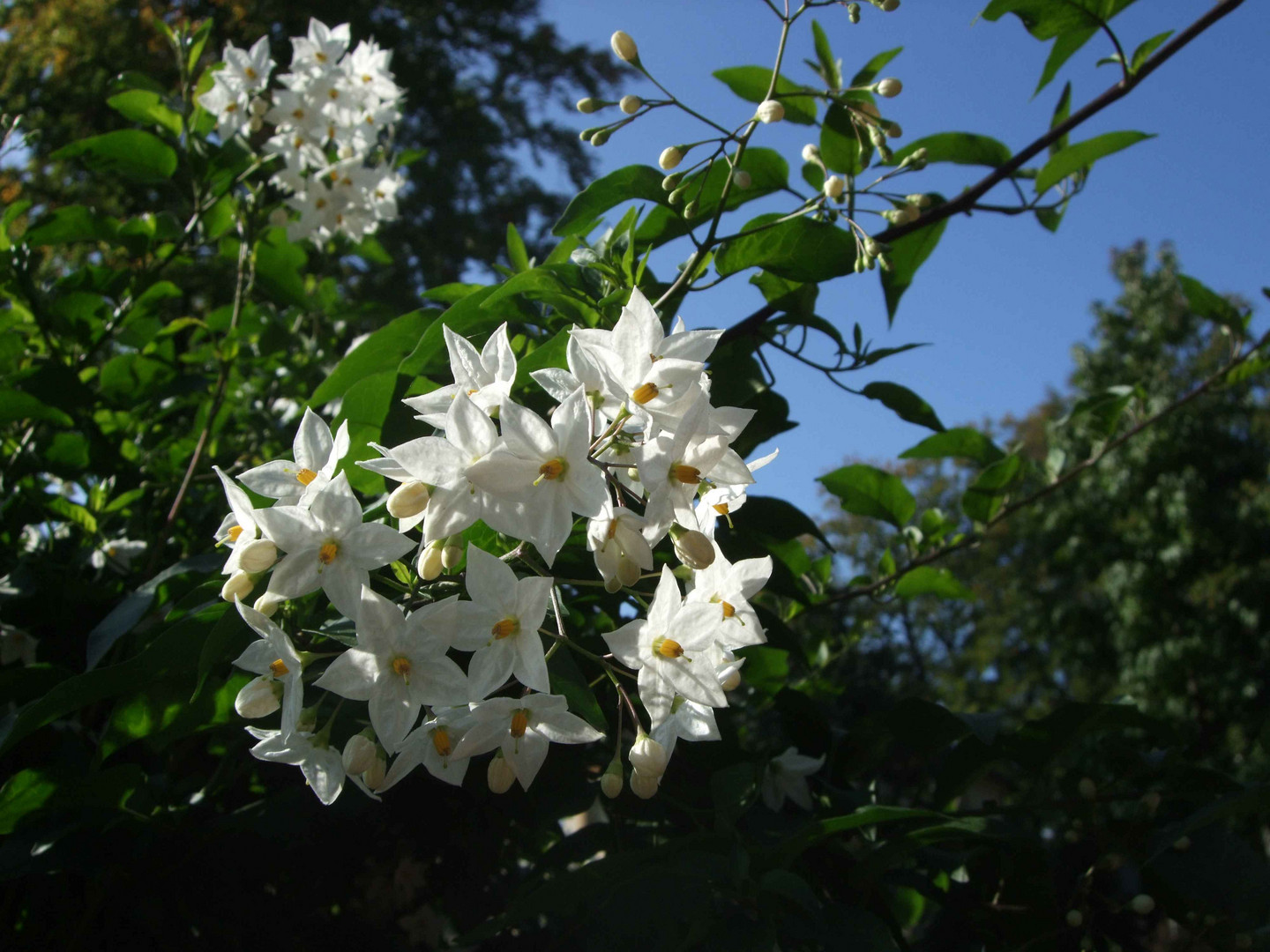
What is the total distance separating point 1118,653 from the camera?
11.1 m

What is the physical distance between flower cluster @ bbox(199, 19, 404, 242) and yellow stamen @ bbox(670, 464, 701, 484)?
1.21m

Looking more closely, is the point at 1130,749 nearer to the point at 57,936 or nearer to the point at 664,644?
the point at 664,644

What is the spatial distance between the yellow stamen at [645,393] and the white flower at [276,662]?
294mm

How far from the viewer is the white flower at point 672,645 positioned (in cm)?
63

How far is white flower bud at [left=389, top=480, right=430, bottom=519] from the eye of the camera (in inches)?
23.3


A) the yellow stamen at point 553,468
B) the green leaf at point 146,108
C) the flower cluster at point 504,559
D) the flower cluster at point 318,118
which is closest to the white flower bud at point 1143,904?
the flower cluster at point 504,559

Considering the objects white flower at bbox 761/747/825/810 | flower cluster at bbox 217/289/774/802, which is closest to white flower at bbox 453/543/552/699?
flower cluster at bbox 217/289/774/802

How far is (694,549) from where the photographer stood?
623 millimetres

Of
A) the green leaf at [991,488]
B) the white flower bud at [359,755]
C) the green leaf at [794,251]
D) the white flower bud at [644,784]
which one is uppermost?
the green leaf at [794,251]

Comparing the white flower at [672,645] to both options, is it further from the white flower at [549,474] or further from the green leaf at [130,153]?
the green leaf at [130,153]

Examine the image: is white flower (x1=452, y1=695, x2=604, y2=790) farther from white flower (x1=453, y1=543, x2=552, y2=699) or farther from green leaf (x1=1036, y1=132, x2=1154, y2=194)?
green leaf (x1=1036, y1=132, x2=1154, y2=194)

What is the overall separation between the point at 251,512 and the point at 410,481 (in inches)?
4.6

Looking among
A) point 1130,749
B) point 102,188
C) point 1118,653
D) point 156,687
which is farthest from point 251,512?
point 1118,653

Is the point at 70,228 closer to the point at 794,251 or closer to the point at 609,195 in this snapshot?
the point at 609,195
